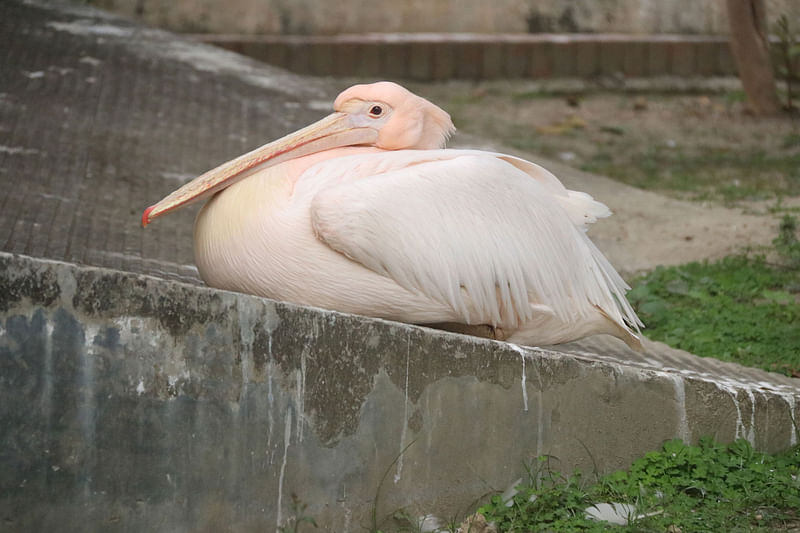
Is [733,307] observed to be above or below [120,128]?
below

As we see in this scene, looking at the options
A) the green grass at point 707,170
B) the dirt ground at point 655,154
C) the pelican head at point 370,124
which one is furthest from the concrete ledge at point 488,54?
the pelican head at point 370,124

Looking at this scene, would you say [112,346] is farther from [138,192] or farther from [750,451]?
[138,192]

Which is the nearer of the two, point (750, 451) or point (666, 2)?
point (750, 451)

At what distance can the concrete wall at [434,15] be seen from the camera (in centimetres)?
908

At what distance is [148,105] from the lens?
5.89 meters

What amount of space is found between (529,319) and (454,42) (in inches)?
264

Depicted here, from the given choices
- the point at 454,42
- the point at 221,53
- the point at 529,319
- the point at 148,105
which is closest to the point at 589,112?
the point at 454,42

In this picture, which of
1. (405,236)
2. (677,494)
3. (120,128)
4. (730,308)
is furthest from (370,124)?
(120,128)

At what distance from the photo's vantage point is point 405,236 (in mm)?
2764

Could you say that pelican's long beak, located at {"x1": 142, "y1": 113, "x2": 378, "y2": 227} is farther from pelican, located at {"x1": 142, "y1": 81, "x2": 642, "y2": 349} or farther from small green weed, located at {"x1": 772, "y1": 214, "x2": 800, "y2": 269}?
small green weed, located at {"x1": 772, "y1": 214, "x2": 800, "y2": 269}

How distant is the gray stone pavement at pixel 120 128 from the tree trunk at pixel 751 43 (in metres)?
3.15

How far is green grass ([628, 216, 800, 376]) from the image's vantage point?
13.2 feet

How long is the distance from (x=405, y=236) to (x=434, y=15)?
7.01 m

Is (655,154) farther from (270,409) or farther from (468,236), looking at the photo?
(270,409)
